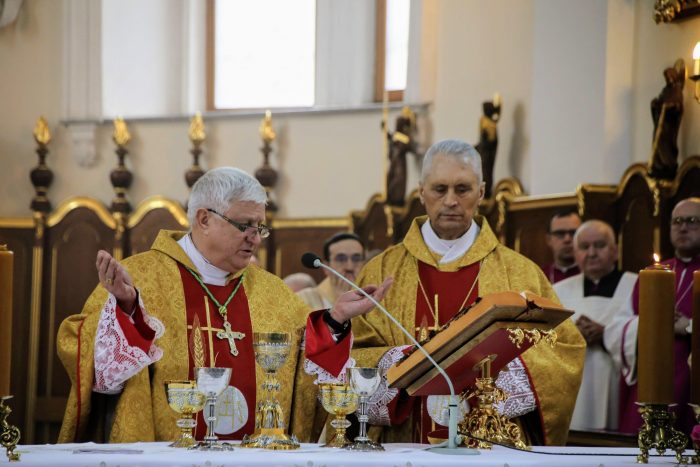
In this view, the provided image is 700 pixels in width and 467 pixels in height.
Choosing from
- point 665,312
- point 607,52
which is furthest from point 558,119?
point 665,312

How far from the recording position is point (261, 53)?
43.5 ft

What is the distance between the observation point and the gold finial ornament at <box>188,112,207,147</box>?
12438mm

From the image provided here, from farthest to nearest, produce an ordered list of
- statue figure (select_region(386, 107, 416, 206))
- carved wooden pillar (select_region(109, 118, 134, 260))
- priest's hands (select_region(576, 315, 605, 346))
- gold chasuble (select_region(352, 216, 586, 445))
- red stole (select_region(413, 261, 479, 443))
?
1. carved wooden pillar (select_region(109, 118, 134, 260))
2. statue figure (select_region(386, 107, 416, 206))
3. priest's hands (select_region(576, 315, 605, 346))
4. red stole (select_region(413, 261, 479, 443))
5. gold chasuble (select_region(352, 216, 586, 445))

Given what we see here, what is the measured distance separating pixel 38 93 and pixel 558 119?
5.68 metres

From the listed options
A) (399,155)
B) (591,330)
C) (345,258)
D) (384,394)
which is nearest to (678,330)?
(591,330)

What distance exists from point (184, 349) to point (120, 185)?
7.89 metres

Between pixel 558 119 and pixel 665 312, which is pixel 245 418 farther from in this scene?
pixel 558 119

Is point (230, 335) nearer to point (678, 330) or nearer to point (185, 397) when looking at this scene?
point (185, 397)

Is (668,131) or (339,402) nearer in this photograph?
(339,402)

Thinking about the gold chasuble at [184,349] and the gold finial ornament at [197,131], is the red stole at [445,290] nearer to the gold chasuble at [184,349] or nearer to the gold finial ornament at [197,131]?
the gold chasuble at [184,349]

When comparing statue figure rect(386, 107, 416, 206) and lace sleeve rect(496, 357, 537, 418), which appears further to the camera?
statue figure rect(386, 107, 416, 206)

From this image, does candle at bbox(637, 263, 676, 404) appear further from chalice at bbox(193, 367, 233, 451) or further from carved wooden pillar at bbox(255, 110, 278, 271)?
carved wooden pillar at bbox(255, 110, 278, 271)

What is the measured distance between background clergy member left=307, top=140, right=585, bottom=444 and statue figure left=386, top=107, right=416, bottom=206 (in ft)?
18.5

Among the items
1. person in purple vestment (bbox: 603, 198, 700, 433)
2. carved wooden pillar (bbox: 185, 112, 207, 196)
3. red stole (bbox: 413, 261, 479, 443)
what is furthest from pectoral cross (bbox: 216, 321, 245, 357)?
carved wooden pillar (bbox: 185, 112, 207, 196)
